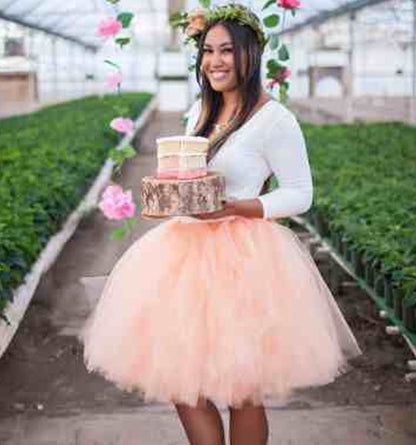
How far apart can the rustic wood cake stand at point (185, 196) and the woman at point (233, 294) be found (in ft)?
0.26

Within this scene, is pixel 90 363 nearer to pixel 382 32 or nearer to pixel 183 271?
pixel 183 271

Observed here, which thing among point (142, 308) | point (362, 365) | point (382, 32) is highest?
point (382, 32)

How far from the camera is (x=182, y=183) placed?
1.95 m

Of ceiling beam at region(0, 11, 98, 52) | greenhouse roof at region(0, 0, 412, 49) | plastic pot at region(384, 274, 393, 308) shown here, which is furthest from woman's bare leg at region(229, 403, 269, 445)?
ceiling beam at region(0, 11, 98, 52)

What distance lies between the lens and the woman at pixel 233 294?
2.03m

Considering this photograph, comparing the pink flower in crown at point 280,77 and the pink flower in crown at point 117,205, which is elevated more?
the pink flower in crown at point 280,77

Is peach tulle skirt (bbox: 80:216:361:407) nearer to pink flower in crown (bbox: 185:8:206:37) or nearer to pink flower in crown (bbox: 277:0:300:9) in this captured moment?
pink flower in crown (bbox: 185:8:206:37)

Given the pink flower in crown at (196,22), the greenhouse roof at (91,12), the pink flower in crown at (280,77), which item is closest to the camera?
the pink flower in crown at (196,22)

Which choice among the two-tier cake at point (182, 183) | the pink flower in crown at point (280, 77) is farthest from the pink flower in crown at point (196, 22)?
the pink flower in crown at point (280, 77)

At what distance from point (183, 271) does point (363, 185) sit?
4398 mm

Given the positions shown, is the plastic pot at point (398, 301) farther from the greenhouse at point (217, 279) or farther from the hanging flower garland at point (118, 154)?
the hanging flower garland at point (118, 154)

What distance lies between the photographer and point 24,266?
418 cm

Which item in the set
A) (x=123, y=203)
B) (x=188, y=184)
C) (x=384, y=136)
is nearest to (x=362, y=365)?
(x=123, y=203)

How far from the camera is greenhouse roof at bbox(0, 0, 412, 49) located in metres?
15.8
